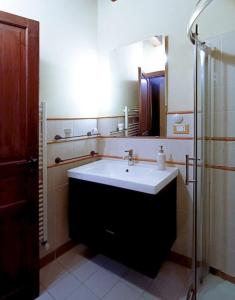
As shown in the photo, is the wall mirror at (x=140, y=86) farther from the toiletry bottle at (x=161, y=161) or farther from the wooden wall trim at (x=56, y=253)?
the wooden wall trim at (x=56, y=253)

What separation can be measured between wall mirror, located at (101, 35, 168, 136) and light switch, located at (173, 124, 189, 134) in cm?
10

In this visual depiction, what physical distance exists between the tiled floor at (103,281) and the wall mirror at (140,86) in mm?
1192

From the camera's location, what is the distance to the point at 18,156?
1.33m

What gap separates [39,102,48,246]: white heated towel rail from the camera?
162 centimetres

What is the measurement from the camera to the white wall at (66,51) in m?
1.69

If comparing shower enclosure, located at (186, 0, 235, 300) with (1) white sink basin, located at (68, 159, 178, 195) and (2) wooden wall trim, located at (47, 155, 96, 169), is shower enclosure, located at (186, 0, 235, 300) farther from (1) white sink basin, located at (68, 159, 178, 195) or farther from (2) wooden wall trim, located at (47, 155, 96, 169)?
(2) wooden wall trim, located at (47, 155, 96, 169)

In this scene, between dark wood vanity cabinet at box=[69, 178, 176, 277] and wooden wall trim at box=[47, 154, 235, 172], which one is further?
wooden wall trim at box=[47, 154, 235, 172]

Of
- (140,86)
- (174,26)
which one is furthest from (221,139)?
(174,26)

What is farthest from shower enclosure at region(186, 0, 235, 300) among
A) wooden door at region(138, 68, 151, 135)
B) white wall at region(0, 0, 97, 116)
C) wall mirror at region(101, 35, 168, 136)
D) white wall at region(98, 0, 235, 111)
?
white wall at region(0, 0, 97, 116)

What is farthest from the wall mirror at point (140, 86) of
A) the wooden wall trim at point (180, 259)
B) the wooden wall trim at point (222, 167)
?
the wooden wall trim at point (180, 259)

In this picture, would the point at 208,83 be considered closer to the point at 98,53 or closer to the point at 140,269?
the point at 98,53

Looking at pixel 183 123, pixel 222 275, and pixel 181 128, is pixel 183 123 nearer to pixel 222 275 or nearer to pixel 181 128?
pixel 181 128

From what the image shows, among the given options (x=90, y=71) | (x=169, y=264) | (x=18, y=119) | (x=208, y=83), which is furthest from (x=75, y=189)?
(x=208, y=83)

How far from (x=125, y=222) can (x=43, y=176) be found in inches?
29.0
